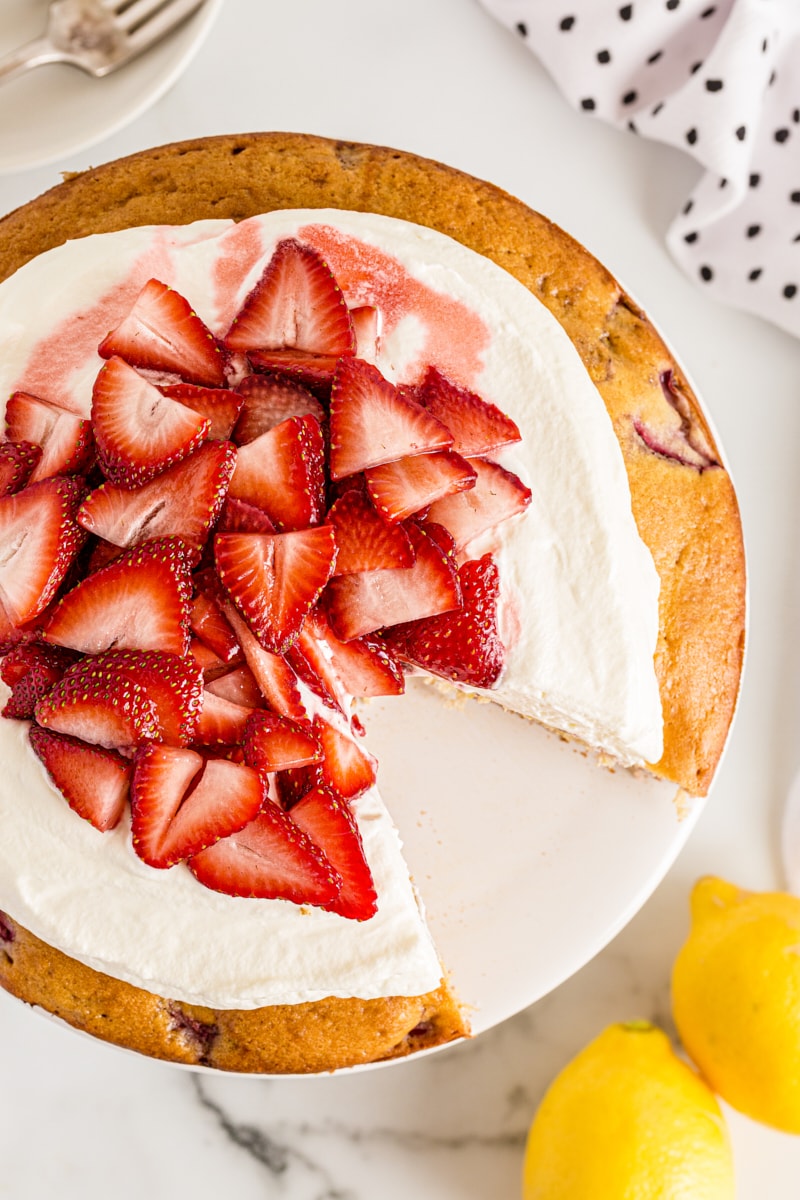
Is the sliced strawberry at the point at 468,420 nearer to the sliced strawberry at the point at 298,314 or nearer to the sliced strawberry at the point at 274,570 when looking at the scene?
the sliced strawberry at the point at 298,314

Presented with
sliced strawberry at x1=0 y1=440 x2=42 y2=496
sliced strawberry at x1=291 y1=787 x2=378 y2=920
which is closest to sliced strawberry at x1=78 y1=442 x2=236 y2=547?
sliced strawberry at x1=0 y1=440 x2=42 y2=496

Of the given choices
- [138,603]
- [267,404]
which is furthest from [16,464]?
[267,404]

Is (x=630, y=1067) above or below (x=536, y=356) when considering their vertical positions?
below

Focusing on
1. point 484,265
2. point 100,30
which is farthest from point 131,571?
point 100,30

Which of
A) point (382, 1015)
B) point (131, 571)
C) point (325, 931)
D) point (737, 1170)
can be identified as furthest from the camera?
point (737, 1170)

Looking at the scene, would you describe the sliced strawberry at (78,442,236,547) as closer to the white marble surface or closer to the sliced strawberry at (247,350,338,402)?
the sliced strawberry at (247,350,338,402)

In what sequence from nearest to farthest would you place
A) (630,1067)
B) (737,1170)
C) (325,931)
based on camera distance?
(325,931) < (630,1067) < (737,1170)

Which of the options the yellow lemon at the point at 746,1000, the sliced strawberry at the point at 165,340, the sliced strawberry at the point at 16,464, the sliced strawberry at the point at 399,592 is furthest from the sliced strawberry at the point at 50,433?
the yellow lemon at the point at 746,1000

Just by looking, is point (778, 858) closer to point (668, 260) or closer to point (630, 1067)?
point (630, 1067)
